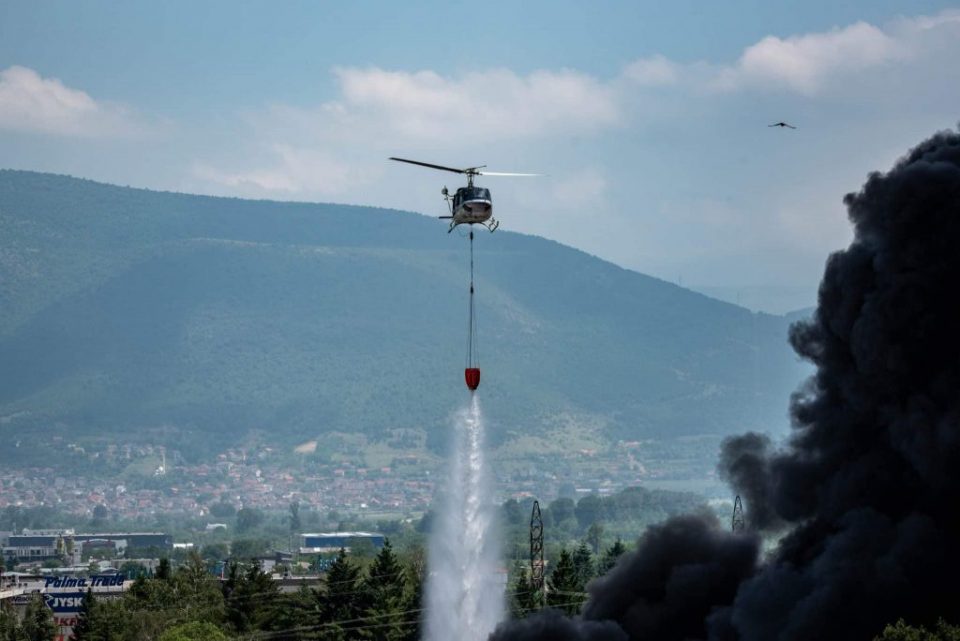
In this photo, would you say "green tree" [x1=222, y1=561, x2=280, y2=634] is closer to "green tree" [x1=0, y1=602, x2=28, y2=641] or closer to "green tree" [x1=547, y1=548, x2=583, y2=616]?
"green tree" [x1=0, y1=602, x2=28, y2=641]

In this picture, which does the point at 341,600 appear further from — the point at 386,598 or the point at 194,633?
the point at 194,633

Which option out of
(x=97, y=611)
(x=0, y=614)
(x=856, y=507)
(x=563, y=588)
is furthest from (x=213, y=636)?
(x=856, y=507)

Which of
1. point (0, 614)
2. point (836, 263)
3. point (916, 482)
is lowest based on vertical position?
point (0, 614)

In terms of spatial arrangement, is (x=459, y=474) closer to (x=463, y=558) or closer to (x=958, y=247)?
(x=463, y=558)

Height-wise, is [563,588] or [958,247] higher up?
[958,247]

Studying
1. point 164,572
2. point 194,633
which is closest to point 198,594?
point 164,572

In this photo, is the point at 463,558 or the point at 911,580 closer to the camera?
the point at 911,580

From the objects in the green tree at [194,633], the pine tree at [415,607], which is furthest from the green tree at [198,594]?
the pine tree at [415,607]
